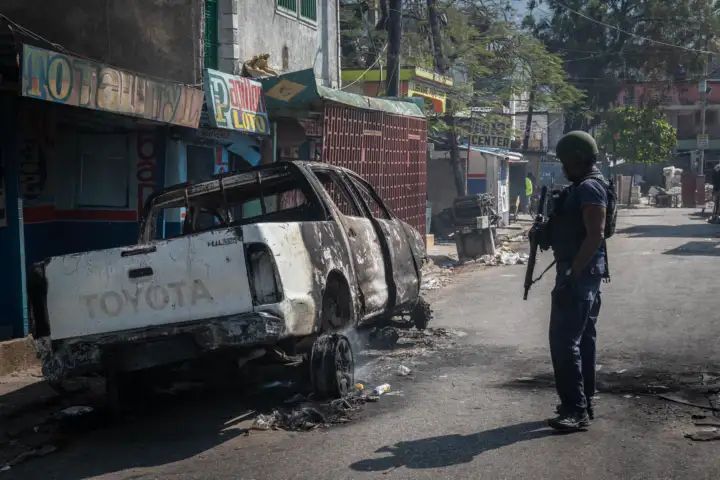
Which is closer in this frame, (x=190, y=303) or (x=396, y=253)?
(x=190, y=303)

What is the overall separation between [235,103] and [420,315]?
3.89 meters

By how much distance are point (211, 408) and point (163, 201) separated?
80.5 inches

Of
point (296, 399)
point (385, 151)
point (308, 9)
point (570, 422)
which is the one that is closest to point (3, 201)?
point (296, 399)

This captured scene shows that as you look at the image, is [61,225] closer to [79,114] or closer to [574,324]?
[79,114]

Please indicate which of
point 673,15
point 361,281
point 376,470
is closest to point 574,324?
point 376,470

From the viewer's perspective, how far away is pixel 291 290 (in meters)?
Answer: 6.53

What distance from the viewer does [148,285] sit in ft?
21.2

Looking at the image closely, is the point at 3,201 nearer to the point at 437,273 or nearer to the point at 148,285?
the point at 148,285

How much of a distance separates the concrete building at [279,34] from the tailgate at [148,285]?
9262mm

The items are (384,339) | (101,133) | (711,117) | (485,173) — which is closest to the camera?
(384,339)

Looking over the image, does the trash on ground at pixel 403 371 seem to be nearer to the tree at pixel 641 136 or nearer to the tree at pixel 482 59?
the tree at pixel 482 59

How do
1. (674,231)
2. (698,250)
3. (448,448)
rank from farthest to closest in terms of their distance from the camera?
(674,231)
(698,250)
(448,448)

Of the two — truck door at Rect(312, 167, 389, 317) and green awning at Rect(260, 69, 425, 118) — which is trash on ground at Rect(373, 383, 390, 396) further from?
green awning at Rect(260, 69, 425, 118)

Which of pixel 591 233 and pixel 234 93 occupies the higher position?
pixel 234 93
